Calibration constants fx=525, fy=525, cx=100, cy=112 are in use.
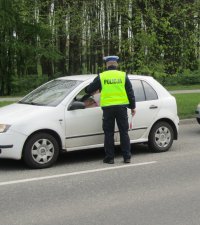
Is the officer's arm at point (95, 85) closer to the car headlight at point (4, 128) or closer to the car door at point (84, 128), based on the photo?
the car door at point (84, 128)

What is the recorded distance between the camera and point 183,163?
855cm

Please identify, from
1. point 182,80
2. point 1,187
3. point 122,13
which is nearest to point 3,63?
point 122,13

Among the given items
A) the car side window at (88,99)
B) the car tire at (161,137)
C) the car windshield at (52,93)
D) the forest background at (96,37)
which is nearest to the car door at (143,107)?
the car tire at (161,137)

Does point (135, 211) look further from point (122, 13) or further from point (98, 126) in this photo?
point (122, 13)

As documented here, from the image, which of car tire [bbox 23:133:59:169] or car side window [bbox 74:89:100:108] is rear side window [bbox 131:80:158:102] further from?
car tire [bbox 23:133:59:169]

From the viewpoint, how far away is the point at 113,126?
846 centimetres

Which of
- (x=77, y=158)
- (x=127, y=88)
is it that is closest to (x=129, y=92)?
(x=127, y=88)

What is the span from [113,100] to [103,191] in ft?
6.70

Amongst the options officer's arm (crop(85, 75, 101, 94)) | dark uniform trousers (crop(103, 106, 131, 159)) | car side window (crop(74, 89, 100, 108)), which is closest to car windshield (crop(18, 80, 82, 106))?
car side window (crop(74, 89, 100, 108))

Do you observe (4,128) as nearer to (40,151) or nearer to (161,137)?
(40,151)

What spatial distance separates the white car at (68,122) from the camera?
795cm

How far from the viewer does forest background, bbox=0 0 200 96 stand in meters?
16.8

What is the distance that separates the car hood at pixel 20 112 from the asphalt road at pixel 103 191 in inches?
31.2

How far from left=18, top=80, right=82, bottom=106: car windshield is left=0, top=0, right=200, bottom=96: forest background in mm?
7500
